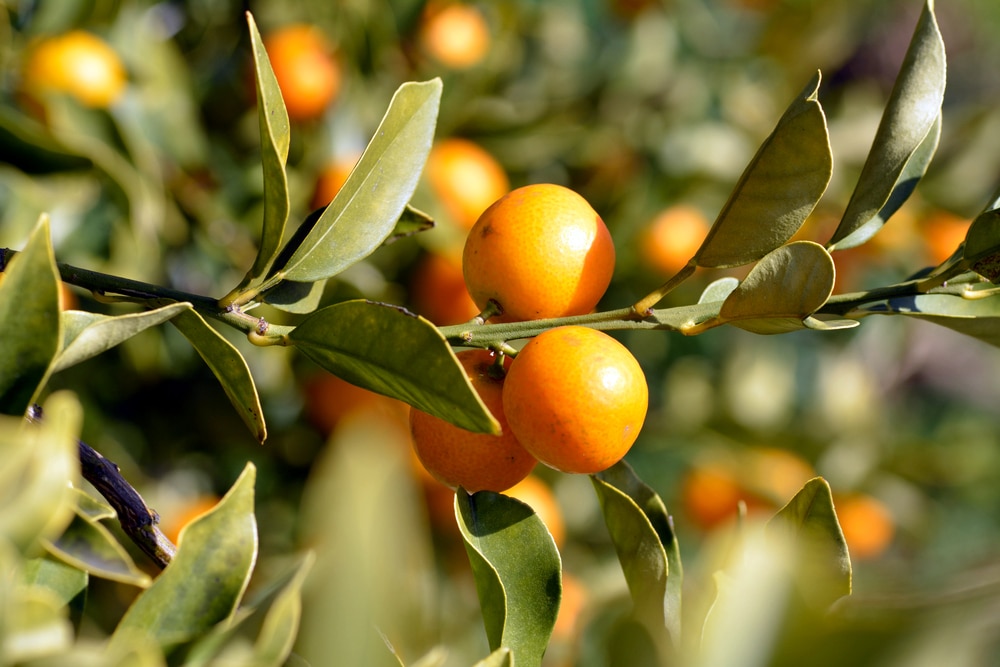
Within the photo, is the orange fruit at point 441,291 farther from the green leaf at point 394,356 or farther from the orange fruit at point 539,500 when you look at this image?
the green leaf at point 394,356

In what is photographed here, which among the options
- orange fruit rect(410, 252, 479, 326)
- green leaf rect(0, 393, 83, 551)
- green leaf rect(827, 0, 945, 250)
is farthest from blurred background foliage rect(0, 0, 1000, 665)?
green leaf rect(0, 393, 83, 551)

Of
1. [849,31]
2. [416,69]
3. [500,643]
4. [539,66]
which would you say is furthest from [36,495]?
[849,31]

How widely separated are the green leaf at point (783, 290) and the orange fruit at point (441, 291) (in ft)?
2.53

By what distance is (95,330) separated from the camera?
0.56 meters

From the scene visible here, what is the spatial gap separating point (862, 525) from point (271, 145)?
1.73m

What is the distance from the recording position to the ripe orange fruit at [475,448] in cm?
71

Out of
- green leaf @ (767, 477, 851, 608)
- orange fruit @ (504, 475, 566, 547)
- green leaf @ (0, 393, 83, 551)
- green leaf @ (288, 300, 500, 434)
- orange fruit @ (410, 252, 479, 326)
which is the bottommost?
orange fruit @ (504, 475, 566, 547)

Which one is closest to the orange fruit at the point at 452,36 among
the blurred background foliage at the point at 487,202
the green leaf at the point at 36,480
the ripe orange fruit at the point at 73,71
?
the blurred background foliage at the point at 487,202

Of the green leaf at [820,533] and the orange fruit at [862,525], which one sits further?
the orange fruit at [862,525]

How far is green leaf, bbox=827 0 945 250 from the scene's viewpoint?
729 mm

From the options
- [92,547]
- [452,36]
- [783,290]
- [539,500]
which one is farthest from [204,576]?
[452,36]

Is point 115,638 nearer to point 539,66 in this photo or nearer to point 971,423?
point 539,66

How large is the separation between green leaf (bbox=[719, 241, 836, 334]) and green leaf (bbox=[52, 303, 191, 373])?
1.24ft

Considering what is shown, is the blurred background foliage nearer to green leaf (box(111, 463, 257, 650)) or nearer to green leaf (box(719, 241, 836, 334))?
green leaf (box(719, 241, 836, 334))
